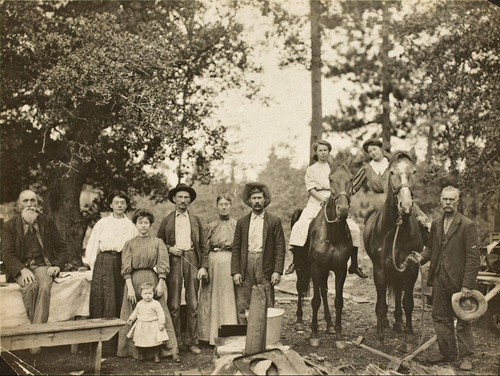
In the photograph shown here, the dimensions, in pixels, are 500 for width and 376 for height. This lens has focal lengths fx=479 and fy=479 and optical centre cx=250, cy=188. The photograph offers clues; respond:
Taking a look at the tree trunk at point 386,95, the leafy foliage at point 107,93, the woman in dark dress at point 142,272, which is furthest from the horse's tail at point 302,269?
the tree trunk at point 386,95

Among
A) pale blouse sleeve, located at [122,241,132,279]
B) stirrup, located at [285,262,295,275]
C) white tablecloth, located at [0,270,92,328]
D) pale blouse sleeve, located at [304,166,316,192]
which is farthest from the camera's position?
stirrup, located at [285,262,295,275]

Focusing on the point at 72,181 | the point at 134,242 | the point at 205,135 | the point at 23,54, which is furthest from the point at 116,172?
the point at 134,242

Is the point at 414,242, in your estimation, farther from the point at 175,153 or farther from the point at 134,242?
the point at 175,153

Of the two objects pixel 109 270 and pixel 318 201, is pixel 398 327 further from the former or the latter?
pixel 109 270

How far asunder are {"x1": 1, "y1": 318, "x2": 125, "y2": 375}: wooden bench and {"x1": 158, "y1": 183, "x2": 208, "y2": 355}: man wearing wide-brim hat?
3.91ft

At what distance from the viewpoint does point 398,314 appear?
7.03 meters

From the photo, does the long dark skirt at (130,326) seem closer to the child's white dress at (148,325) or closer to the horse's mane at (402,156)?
the child's white dress at (148,325)

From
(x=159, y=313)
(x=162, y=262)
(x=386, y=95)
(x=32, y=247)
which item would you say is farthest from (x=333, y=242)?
(x=386, y=95)

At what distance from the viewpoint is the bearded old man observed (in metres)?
6.09

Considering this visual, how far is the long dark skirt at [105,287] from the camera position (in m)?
6.37

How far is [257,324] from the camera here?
488 centimetres

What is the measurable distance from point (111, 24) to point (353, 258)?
223 inches

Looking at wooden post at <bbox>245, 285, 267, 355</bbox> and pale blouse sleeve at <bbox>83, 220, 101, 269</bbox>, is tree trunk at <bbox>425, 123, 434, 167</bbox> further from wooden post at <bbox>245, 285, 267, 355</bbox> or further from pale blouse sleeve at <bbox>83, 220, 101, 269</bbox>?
pale blouse sleeve at <bbox>83, 220, 101, 269</bbox>

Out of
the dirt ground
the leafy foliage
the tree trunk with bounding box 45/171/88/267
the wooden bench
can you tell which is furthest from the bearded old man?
the tree trunk with bounding box 45/171/88/267
